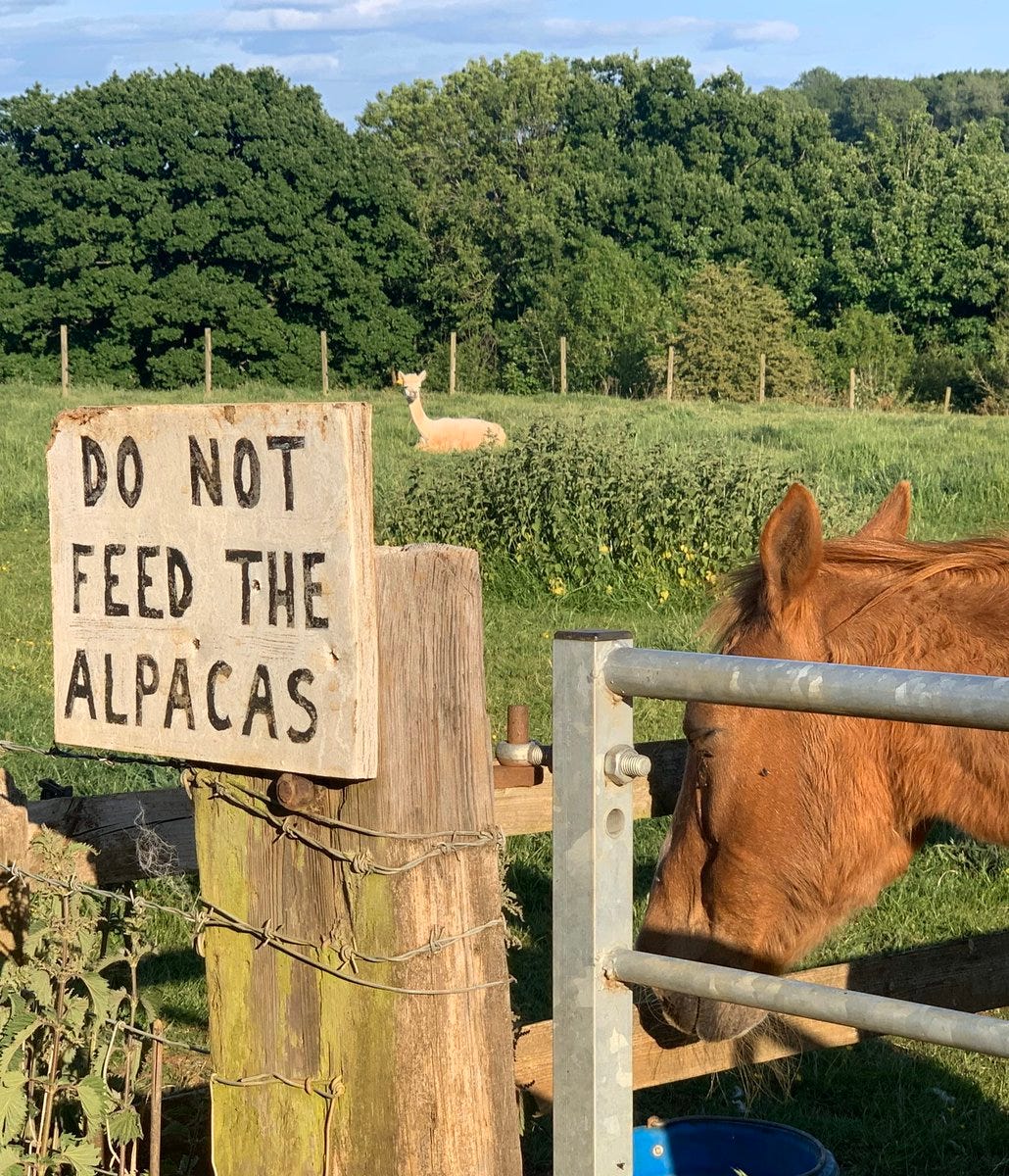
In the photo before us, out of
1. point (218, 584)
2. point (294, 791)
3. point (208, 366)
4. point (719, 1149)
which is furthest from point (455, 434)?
point (294, 791)

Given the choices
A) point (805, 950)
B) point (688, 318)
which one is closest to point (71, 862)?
point (805, 950)

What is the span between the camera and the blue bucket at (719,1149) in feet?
10.6

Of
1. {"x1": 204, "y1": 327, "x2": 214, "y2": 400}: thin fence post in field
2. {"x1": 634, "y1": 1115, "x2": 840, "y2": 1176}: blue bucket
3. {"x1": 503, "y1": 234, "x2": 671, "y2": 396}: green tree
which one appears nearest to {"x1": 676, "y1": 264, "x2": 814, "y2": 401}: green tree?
{"x1": 503, "y1": 234, "x2": 671, "y2": 396}: green tree

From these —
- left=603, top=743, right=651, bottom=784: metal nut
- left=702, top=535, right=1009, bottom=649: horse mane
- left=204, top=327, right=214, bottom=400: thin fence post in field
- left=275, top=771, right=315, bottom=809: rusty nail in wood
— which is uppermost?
left=204, top=327, right=214, bottom=400: thin fence post in field

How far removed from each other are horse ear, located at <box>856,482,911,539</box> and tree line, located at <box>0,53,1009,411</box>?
33839 millimetres

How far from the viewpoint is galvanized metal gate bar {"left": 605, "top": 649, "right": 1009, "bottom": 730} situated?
1.36 meters

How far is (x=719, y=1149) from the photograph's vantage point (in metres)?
3.34

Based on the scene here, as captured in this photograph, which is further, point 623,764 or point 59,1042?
point 59,1042

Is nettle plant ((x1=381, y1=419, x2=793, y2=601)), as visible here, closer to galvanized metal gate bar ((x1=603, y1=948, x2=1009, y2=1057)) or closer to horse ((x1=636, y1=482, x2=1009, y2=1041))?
horse ((x1=636, y1=482, x2=1009, y2=1041))

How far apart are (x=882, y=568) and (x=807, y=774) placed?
0.49m

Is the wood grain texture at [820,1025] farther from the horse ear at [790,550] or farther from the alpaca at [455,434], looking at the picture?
the alpaca at [455,434]

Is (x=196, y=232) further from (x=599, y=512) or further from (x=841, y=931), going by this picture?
(x=841, y=931)

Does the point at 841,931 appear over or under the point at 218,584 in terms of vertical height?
under

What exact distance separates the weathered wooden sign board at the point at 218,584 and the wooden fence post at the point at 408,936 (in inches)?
3.0
